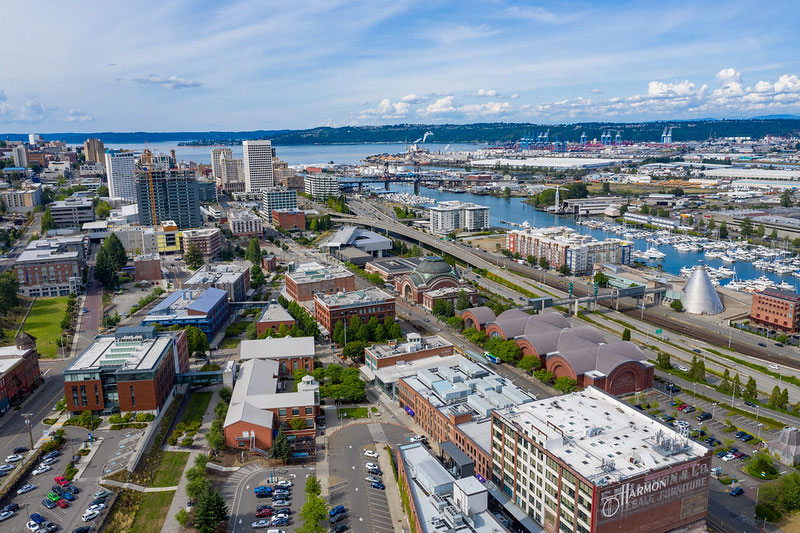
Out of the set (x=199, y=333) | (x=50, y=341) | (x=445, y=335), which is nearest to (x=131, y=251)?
(x=50, y=341)

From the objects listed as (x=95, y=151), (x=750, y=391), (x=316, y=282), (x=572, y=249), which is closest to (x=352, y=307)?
(x=316, y=282)

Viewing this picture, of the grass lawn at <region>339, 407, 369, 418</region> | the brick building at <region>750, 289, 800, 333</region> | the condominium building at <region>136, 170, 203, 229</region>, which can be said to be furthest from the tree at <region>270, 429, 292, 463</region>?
the condominium building at <region>136, 170, 203, 229</region>

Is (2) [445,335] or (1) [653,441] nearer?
(1) [653,441]

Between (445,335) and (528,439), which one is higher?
(528,439)

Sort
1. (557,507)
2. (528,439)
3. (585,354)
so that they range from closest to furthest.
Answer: (557,507), (528,439), (585,354)

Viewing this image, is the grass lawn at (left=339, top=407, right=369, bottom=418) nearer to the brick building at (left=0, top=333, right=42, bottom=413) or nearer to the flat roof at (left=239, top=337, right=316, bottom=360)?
the flat roof at (left=239, top=337, right=316, bottom=360)

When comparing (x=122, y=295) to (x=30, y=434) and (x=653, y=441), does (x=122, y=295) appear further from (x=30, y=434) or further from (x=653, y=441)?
(x=653, y=441)

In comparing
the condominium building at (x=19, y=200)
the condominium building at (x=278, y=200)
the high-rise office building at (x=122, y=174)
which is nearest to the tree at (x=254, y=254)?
the condominium building at (x=278, y=200)
